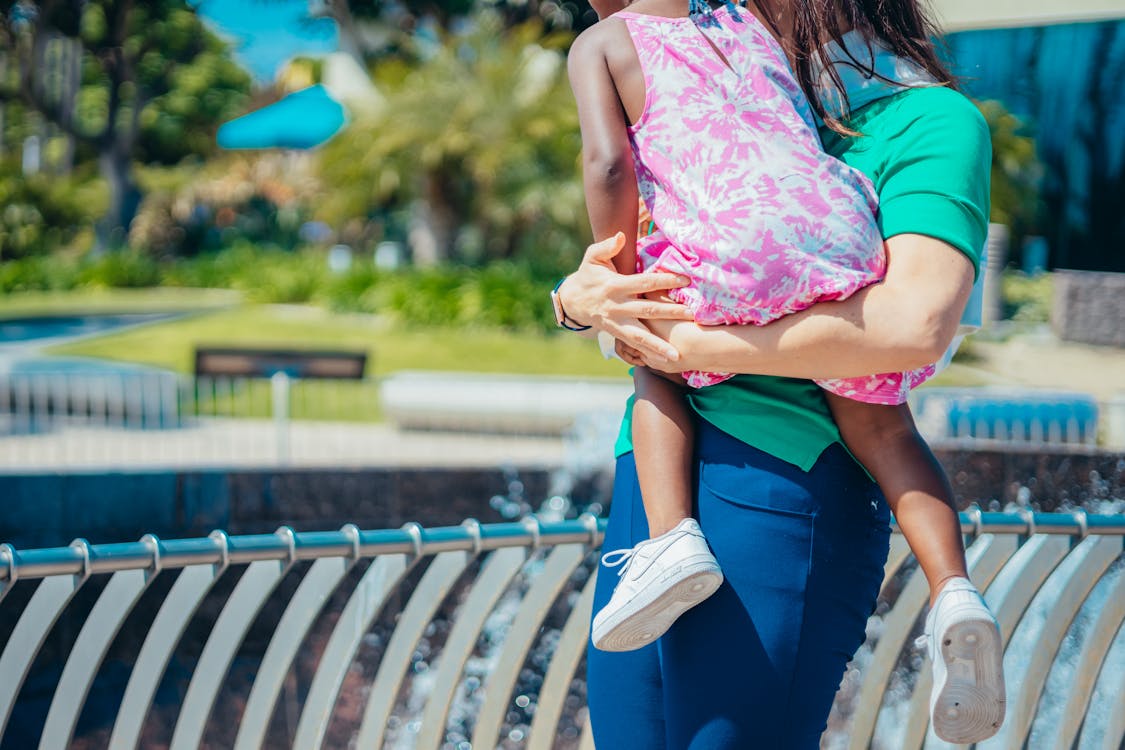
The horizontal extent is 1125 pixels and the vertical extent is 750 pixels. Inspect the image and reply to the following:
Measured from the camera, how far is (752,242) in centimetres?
158

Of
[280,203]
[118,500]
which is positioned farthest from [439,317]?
[280,203]

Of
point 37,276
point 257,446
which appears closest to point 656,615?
point 257,446

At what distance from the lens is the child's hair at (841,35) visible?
1.66 meters

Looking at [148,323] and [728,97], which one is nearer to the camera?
[728,97]

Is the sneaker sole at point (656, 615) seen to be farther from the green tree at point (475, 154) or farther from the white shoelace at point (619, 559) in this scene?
the green tree at point (475, 154)

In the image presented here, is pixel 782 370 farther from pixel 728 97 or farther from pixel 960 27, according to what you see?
pixel 960 27

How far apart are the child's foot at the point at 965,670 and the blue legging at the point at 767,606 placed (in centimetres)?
12

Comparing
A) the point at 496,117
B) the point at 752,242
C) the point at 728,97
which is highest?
the point at 728,97

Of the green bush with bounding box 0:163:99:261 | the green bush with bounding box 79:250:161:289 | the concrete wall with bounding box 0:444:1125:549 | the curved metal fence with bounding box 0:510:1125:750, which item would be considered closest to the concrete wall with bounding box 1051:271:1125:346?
the concrete wall with bounding box 0:444:1125:549

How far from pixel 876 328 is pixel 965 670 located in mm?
499

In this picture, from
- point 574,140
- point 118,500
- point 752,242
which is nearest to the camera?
point 752,242

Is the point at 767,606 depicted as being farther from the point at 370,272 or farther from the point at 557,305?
the point at 370,272

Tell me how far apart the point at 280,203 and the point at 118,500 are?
25.6 m

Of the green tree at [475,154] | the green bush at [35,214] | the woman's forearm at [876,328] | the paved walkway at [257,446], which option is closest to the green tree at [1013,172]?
the green tree at [475,154]
